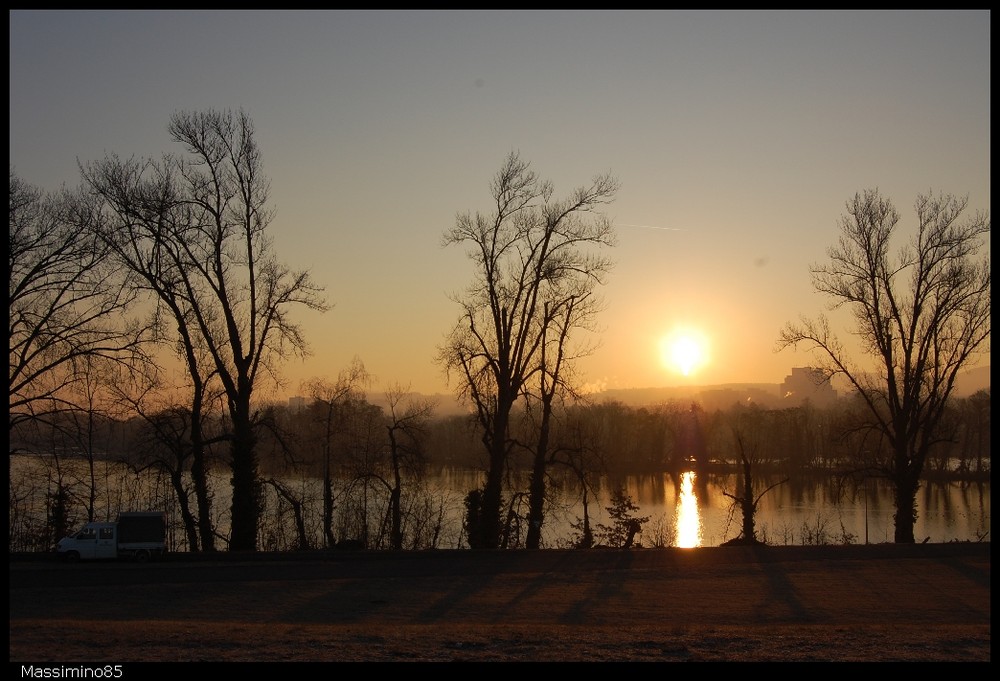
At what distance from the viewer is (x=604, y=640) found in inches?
511

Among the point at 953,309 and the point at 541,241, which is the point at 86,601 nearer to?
the point at 541,241

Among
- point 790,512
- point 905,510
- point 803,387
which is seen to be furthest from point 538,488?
point 803,387

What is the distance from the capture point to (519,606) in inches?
672

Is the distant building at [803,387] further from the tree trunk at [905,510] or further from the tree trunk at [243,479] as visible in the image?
the tree trunk at [243,479]

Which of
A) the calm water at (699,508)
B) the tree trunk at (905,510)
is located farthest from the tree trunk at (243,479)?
the tree trunk at (905,510)

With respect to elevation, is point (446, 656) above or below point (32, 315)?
below

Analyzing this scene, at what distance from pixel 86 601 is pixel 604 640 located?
1044 centimetres

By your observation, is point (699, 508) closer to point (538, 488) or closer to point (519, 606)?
point (538, 488)

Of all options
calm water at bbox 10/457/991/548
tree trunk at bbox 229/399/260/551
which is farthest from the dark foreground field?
calm water at bbox 10/457/991/548

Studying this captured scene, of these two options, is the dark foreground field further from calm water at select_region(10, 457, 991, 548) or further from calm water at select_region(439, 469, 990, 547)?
calm water at select_region(439, 469, 990, 547)

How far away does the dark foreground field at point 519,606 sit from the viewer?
39.0 ft

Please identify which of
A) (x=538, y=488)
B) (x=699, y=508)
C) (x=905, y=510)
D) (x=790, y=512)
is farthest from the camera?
(x=699, y=508)

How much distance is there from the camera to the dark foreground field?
1188cm
